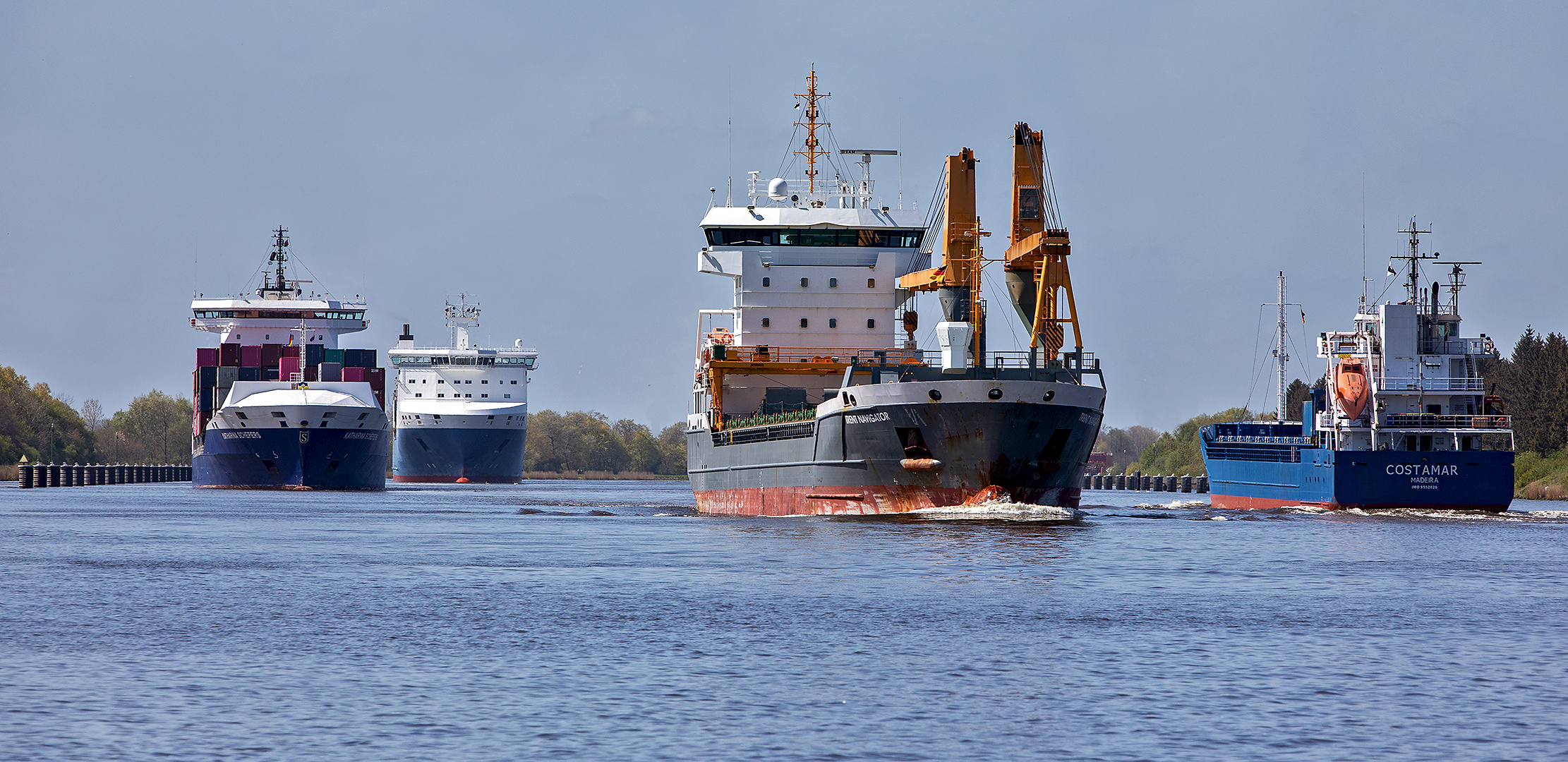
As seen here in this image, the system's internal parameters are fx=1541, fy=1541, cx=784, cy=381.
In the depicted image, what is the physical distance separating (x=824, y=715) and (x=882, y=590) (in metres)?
9.19

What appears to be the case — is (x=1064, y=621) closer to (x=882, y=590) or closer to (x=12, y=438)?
(x=882, y=590)

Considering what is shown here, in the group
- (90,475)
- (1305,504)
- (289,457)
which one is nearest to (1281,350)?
(1305,504)

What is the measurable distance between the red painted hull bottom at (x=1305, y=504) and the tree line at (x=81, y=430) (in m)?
97.8

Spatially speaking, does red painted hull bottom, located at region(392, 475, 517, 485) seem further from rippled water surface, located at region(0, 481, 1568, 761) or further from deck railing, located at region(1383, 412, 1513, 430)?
rippled water surface, located at region(0, 481, 1568, 761)

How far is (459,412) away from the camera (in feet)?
366

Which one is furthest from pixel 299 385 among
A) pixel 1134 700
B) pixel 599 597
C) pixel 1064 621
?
pixel 1134 700

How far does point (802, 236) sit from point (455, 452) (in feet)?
221

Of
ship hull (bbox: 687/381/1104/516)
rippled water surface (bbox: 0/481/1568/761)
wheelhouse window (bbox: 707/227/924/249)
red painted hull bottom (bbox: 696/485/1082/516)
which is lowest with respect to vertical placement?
rippled water surface (bbox: 0/481/1568/761)

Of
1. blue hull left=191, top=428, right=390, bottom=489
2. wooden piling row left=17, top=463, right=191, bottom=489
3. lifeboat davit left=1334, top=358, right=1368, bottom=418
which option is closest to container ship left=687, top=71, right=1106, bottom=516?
lifeboat davit left=1334, top=358, right=1368, bottom=418

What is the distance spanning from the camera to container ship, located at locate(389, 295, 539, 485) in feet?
364

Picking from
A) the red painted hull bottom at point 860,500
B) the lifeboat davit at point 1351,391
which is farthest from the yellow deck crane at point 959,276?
the lifeboat davit at point 1351,391

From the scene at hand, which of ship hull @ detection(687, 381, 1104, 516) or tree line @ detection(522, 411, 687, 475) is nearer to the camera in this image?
ship hull @ detection(687, 381, 1104, 516)

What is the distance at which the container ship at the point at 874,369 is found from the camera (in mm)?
35344

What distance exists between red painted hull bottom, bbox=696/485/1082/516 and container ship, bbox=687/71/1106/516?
0.16 feet
